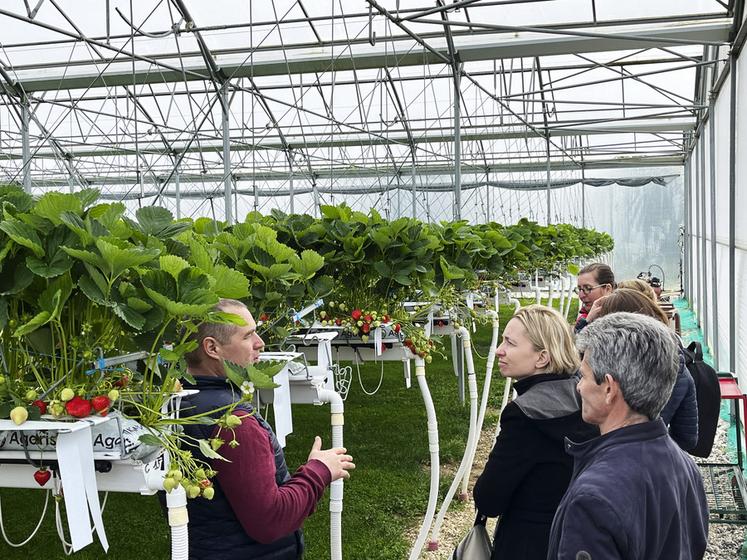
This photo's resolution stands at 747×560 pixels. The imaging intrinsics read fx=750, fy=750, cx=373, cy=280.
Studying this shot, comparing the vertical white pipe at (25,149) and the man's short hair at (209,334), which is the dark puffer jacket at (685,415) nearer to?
the man's short hair at (209,334)

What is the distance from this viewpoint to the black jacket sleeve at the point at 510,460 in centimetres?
201

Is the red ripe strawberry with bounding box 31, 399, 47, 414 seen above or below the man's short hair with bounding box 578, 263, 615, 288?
above

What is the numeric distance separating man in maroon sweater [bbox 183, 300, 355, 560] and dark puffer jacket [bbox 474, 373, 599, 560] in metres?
0.42

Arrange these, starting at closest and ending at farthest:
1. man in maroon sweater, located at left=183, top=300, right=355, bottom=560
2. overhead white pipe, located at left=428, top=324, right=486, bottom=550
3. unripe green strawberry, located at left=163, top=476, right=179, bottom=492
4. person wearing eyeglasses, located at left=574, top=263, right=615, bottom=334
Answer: unripe green strawberry, located at left=163, top=476, right=179, bottom=492, man in maroon sweater, located at left=183, top=300, right=355, bottom=560, overhead white pipe, located at left=428, top=324, right=486, bottom=550, person wearing eyeglasses, located at left=574, top=263, right=615, bottom=334

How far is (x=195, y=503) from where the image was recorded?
1.78 meters

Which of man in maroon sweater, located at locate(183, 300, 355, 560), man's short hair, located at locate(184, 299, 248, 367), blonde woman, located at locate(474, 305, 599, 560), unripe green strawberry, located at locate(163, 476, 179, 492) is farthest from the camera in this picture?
blonde woman, located at locate(474, 305, 599, 560)

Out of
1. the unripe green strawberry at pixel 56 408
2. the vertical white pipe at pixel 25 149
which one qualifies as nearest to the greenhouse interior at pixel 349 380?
the unripe green strawberry at pixel 56 408

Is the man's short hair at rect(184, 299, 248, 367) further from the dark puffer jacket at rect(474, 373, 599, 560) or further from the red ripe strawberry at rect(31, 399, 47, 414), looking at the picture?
the dark puffer jacket at rect(474, 373, 599, 560)

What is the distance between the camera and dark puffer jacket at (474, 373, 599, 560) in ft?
6.59

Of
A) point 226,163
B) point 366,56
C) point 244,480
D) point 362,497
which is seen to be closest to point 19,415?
point 244,480

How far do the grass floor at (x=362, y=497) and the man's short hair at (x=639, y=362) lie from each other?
2490 millimetres

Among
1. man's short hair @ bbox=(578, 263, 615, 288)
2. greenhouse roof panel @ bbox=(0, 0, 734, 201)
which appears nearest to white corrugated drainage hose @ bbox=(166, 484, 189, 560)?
man's short hair @ bbox=(578, 263, 615, 288)

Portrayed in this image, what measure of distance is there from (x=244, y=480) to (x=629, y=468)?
2.70 feet

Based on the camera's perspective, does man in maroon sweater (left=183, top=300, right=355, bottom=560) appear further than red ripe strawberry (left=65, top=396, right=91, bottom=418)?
Yes
